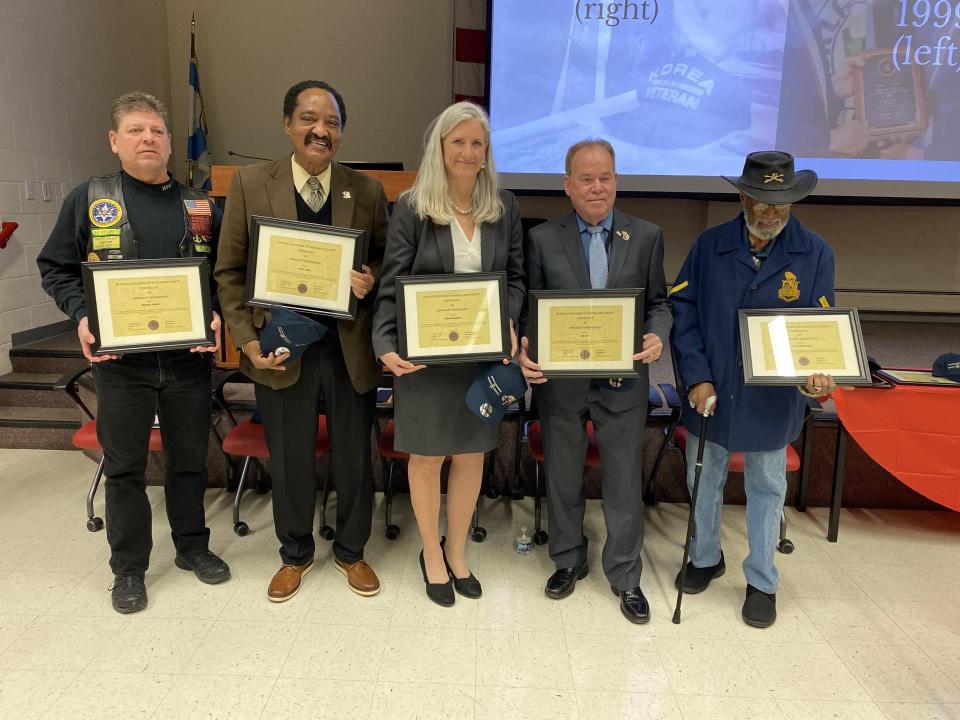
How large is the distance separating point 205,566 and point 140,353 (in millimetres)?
853

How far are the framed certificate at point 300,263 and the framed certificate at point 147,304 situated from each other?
18 cm

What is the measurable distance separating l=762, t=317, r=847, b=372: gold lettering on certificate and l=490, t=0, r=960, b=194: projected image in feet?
10.1

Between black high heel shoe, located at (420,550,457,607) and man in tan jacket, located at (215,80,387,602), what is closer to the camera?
man in tan jacket, located at (215,80,387,602)

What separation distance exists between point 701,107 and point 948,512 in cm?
307

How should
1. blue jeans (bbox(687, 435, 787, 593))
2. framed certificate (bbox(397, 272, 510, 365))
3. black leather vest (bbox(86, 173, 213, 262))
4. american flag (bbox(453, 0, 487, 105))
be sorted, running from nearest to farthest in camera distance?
framed certificate (bbox(397, 272, 510, 365)), black leather vest (bbox(86, 173, 213, 262)), blue jeans (bbox(687, 435, 787, 593)), american flag (bbox(453, 0, 487, 105))

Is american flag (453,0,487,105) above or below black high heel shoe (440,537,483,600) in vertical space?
above

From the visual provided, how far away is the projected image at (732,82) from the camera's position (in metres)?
4.49

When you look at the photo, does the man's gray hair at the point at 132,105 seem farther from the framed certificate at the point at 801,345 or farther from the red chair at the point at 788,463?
the red chair at the point at 788,463

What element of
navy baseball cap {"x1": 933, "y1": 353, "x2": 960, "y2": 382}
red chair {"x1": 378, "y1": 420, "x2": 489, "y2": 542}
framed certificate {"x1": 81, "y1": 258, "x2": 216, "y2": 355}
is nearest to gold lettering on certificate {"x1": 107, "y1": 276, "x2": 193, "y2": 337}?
framed certificate {"x1": 81, "y1": 258, "x2": 216, "y2": 355}

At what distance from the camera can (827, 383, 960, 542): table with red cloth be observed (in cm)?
258

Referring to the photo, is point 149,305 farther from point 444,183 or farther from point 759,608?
point 759,608

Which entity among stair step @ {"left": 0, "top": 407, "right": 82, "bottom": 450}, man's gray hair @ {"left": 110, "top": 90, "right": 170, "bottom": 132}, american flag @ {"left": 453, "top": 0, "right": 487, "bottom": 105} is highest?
american flag @ {"left": 453, "top": 0, "right": 487, "bottom": 105}

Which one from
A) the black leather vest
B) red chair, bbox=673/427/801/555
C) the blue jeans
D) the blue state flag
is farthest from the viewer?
the blue state flag

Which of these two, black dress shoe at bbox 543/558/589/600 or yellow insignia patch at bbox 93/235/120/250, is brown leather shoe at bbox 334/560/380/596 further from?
yellow insignia patch at bbox 93/235/120/250
